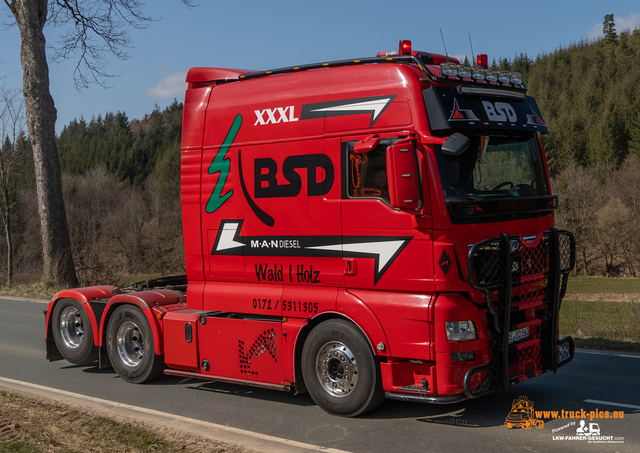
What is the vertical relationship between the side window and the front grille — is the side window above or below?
above

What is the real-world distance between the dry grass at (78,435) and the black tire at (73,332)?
208 cm

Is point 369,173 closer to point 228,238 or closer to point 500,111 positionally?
point 500,111

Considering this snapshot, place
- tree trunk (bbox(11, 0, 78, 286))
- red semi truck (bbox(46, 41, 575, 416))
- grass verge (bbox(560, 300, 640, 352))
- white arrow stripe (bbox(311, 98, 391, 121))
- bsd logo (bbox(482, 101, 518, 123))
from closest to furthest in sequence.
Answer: red semi truck (bbox(46, 41, 575, 416))
white arrow stripe (bbox(311, 98, 391, 121))
bsd logo (bbox(482, 101, 518, 123))
grass verge (bbox(560, 300, 640, 352))
tree trunk (bbox(11, 0, 78, 286))

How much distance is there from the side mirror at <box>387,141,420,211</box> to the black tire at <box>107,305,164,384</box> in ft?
12.8

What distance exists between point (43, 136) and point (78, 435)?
45.3 ft

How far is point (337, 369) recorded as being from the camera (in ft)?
20.7

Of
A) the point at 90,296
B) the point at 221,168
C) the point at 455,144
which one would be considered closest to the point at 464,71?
the point at 455,144

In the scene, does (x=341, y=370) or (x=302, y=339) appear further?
(x=302, y=339)

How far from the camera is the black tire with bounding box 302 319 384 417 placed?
19.7 feet

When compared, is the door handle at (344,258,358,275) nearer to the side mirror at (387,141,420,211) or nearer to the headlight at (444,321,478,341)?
the side mirror at (387,141,420,211)

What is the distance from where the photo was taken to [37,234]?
186ft

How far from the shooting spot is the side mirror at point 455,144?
5637mm

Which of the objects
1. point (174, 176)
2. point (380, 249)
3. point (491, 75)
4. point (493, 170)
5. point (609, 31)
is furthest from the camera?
point (609, 31)

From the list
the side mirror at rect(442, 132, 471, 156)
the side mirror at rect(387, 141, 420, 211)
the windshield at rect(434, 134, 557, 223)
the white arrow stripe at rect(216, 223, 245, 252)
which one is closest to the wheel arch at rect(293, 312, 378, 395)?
the white arrow stripe at rect(216, 223, 245, 252)
